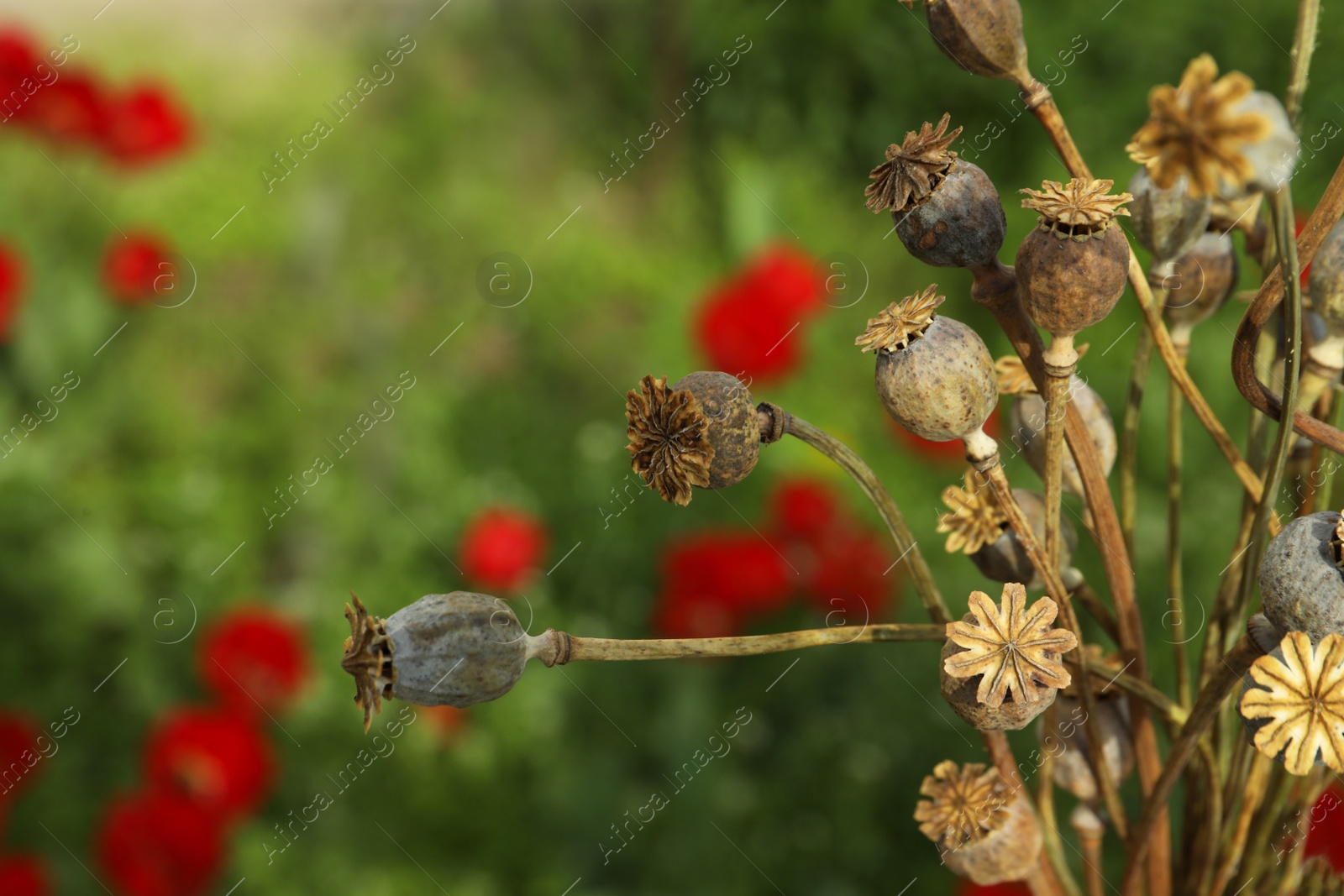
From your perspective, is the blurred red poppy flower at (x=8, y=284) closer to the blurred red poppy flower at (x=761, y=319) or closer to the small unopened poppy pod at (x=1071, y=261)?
the blurred red poppy flower at (x=761, y=319)

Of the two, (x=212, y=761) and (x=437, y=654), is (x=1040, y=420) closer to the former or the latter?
(x=437, y=654)

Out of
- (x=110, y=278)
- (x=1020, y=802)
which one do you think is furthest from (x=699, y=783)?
(x=110, y=278)

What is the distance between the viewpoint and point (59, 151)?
1.79 meters

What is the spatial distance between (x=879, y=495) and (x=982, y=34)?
0.44ft

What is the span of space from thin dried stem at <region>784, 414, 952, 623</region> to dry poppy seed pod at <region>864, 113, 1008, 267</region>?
2.3 inches

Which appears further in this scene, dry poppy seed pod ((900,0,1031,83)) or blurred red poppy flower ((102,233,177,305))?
blurred red poppy flower ((102,233,177,305))

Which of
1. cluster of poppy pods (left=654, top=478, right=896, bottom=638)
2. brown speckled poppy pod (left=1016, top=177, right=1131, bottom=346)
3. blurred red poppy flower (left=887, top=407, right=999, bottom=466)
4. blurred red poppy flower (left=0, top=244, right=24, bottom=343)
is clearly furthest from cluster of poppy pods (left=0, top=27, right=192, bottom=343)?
brown speckled poppy pod (left=1016, top=177, right=1131, bottom=346)

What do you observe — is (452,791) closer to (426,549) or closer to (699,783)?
(699,783)

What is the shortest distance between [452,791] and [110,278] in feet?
2.84

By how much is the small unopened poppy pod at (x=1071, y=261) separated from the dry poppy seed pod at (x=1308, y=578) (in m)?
0.06

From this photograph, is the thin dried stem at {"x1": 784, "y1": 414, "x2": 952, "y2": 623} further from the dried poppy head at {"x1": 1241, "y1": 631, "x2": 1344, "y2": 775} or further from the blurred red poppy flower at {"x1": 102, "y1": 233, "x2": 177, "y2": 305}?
the blurred red poppy flower at {"x1": 102, "y1": 233, "x2": 177, "y2": 305}

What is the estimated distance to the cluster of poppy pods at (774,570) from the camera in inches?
42.5

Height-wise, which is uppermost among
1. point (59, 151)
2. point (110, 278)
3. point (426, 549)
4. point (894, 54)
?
point (59, 151)

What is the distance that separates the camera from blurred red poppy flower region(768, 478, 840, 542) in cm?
112
